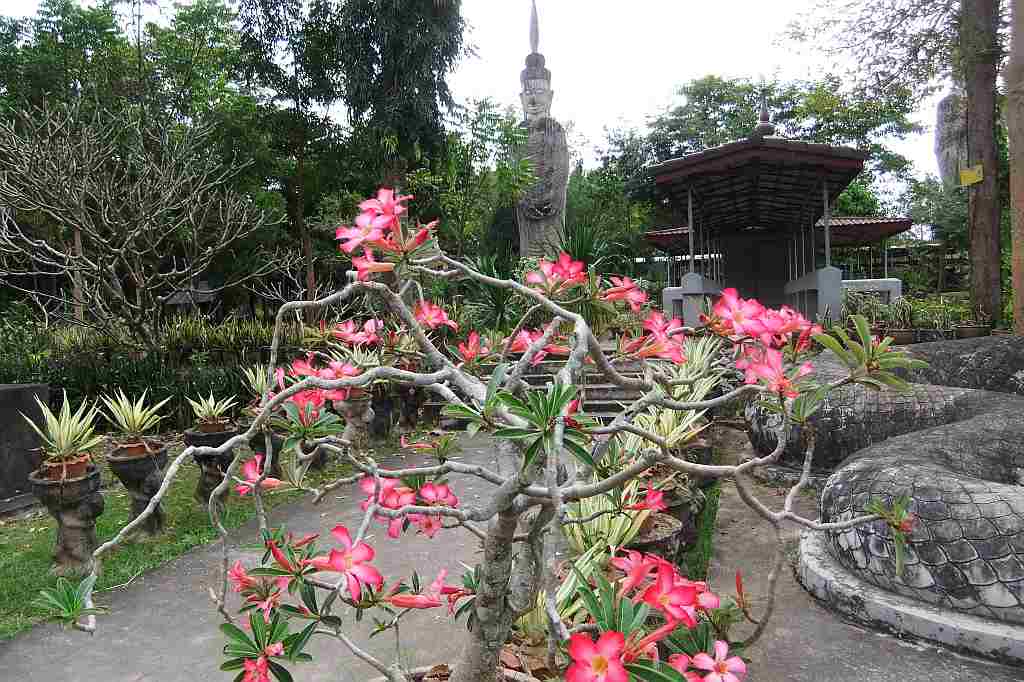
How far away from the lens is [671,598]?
98 centimetres

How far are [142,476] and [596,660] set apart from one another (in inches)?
140

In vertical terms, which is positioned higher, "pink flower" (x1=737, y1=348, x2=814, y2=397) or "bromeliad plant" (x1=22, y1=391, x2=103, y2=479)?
"pink flower" (x1=737, y1=348, x2=814, y2=397)

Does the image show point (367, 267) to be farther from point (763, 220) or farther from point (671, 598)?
point (763, 220)

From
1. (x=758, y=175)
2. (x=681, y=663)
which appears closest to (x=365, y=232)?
(x=681, y=663)

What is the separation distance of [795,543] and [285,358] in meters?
5.36

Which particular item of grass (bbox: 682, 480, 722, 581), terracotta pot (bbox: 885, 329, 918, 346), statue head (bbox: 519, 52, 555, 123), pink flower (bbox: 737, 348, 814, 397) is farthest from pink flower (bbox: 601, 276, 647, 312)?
statue head (bbox: 519, 52, 555, 123)

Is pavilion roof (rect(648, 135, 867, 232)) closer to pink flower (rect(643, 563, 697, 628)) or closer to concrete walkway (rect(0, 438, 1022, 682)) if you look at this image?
concrete walkway (rect(0, 438, 1022, 682))

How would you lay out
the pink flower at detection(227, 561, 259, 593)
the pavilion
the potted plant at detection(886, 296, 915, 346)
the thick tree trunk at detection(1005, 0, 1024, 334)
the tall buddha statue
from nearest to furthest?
the pink flower at detection(227, 561, 259, 593) < the thick tree trunk at detection(1005, 0, 1024, 334) < the pavilion < the potted plant at detection(886, 296, 915, 346) < the tall buddha statue

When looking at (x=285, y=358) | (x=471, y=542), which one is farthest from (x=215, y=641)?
(x=285, y=358)

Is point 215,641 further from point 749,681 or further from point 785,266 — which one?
point 785,266

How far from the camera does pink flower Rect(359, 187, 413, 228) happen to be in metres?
1.17

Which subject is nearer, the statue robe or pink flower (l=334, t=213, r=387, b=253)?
pink flower (l=334, t=213, r=387, b=253)

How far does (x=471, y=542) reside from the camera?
3.36 m

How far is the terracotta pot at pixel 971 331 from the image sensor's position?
23.8 ft
